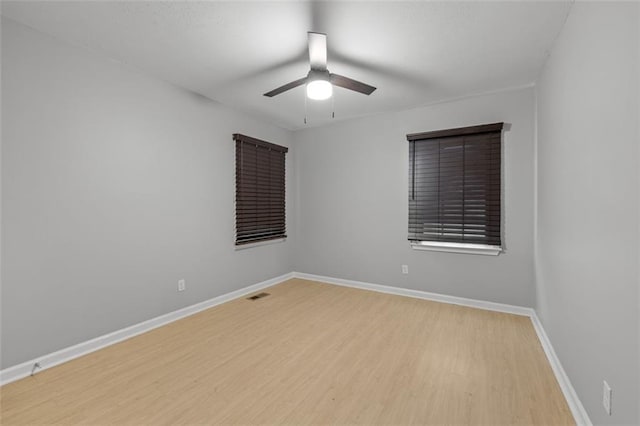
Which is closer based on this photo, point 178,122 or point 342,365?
point 342,365

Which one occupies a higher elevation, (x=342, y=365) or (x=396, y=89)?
(x=396, y=89)

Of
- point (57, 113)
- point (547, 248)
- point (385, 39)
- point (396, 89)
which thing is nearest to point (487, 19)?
point (385, 39)

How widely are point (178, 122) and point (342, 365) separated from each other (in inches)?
120

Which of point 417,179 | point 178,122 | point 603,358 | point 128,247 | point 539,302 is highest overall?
point 178,122

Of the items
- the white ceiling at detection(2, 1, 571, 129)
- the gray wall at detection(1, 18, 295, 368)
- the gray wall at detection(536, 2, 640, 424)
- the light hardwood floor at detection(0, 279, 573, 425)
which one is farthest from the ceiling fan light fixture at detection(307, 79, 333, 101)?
the light hardwood floor at detection(0, 279, 573, 425)

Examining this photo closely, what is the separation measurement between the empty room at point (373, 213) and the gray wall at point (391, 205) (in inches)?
1.2

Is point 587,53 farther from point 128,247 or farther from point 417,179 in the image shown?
point 128,247

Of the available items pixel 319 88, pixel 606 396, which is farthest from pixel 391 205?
pixel 606 396

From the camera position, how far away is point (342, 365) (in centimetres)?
228

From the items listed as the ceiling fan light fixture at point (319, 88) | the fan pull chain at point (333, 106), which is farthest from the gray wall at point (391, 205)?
the ceiling fan light fixture at point (319, 88)

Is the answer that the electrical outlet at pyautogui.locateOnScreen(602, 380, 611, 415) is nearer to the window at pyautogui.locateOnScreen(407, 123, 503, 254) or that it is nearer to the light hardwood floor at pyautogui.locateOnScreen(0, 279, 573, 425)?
the light hardwood floor at pyautogui.locateOnScreen(0, 279, 573, 425)

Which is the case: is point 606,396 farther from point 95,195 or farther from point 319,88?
point 95,195

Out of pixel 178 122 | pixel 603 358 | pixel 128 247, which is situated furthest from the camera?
pixel 178 122

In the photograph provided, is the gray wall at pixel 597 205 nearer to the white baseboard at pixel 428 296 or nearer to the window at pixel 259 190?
the white baseboard at pixel 428 296
